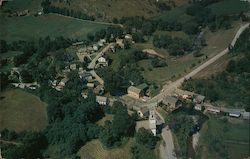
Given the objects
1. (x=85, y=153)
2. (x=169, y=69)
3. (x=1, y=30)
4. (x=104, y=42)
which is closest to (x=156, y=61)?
(x=169, y=69)

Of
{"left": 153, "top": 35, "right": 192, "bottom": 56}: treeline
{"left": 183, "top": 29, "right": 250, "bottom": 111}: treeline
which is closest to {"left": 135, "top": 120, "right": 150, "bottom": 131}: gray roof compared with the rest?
{"left": 183, "top": 29, "right": 250, "bottom": 111}: treeline

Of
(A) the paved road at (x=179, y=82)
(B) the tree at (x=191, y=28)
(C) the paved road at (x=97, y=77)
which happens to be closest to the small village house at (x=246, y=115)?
(A) the paved road at (x=179, y=82)

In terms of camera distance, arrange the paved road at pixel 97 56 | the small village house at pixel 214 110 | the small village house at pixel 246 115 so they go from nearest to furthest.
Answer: the small village house at pixel 246 115 < the small village house at pixel 214 110 < the paved road at pixel 97 56

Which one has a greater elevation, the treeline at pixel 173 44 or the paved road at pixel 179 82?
the treeline at pixel 173 44

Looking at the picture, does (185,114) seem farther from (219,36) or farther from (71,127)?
(219,36)

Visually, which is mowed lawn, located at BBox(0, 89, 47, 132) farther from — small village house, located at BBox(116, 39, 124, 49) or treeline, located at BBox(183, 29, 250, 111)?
small village house, located at BBox(116, 39, 124, 49)

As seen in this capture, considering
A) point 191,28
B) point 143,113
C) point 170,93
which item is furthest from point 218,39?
point 143,113

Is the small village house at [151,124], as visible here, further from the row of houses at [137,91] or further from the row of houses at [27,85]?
the row of houses at [27,85]
